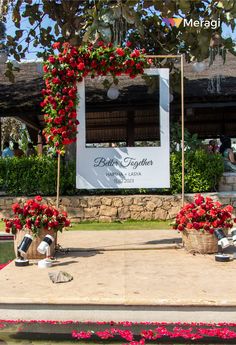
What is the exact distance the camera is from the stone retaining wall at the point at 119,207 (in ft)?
35.5

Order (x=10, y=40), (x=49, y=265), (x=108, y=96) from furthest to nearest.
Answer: (x=108, y=96) < (x=10, y=40) < (x=49, y=265)

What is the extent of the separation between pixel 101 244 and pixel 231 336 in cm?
392

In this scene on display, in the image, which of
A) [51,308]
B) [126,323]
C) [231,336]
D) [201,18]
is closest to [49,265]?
[51,308]

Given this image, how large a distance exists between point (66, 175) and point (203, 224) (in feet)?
17.9

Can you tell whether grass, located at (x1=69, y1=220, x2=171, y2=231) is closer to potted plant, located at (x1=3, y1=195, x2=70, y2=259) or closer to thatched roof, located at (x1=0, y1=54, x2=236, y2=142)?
potted plant, located at (x1=3, y1=195, x2=70, y2=259)

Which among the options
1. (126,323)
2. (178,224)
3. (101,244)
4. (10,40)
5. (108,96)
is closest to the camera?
(126,323)

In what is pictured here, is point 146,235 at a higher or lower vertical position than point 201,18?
lower

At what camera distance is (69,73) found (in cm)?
697

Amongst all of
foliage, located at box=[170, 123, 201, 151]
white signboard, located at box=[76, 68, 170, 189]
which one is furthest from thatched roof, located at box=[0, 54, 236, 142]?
white signboard, located at box=[76, 68, 170, 189]

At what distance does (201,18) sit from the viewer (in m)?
7.78

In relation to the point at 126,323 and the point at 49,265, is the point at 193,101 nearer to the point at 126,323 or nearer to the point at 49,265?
the point at 49,265

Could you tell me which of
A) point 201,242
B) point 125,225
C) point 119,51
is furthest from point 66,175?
point 201,242

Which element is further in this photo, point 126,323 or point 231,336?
point 126,323

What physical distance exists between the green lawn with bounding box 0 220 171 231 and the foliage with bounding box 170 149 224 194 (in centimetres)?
110
